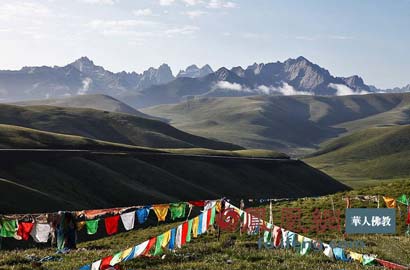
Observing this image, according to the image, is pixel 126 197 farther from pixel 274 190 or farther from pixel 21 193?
pixel 274 190

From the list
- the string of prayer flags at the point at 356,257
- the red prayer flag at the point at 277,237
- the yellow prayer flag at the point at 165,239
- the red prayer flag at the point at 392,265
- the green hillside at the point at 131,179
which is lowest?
the green hillside at the point at 131,179

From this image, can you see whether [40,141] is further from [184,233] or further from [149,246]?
[149,246]

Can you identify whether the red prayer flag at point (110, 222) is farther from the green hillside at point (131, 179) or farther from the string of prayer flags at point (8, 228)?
the green hillside at point (131, 179)

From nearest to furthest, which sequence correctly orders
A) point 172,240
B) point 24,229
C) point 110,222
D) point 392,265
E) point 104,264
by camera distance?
point 104,264
point 392,265
point 172,240
point 110,222
point 24,229

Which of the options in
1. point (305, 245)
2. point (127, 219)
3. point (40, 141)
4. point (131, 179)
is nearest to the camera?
point (305, 245)

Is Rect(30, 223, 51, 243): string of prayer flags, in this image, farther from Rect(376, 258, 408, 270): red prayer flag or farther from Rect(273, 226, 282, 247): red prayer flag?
Rect(376, 258, 408, 270): red prayer flag

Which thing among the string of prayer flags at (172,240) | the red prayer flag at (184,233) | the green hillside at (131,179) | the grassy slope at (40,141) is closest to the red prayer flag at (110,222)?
the red prayer flag at (184,233)

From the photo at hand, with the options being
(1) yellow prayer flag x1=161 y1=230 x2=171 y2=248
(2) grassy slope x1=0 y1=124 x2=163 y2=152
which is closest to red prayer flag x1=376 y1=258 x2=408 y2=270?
(1) yellow prayer flag x1=161 y1=230 x2=171 y2=248

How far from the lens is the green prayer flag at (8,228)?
30578 millimetres

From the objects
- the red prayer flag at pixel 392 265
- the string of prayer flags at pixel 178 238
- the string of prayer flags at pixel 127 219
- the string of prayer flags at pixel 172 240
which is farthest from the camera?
the string of prayer flags at pixel 127 219

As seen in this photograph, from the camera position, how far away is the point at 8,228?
101 ft

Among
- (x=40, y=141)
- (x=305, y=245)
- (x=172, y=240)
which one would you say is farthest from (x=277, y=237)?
(x=40, y=141)

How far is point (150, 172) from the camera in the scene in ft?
427

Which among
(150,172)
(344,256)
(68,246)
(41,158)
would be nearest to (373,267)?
(344,256)
